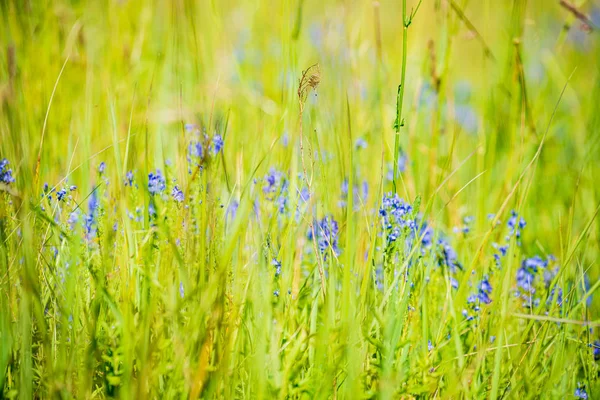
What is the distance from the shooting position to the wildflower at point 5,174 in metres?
1.46

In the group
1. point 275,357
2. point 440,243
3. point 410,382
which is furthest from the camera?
point 440,243

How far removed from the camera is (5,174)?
1.48 meters

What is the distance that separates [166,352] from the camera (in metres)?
1.19

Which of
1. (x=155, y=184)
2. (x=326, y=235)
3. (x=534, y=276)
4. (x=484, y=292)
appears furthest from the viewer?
(x=534, y=276)

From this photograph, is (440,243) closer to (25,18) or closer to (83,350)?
(83,350)

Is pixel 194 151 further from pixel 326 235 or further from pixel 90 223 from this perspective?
pixel 326 235

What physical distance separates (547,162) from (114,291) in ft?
7.14

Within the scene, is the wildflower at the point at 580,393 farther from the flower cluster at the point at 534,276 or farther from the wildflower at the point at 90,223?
the wildflower at the point at 90,223

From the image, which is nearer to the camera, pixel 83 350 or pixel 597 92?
pixel 83 350

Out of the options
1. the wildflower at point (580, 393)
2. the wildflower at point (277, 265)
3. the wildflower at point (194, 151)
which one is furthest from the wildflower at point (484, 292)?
the wildflower at point (194, 151)

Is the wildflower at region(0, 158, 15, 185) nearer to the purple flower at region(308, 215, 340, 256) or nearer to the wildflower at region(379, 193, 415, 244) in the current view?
the purple flower at region(308, 215, 340, 256)

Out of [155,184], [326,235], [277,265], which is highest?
[155,184]

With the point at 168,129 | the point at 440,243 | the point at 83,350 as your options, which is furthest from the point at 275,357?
the point at 168,129

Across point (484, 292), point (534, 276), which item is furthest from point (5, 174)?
point (534, 276)
